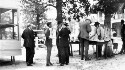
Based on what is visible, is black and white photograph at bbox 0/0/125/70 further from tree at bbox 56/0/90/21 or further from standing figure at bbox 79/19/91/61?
tree at bbox 56/0/90/21

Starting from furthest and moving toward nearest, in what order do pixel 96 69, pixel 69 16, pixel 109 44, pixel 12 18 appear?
pixel 69 16, pixel 109 44, pixel 12 18, pixel 96 69

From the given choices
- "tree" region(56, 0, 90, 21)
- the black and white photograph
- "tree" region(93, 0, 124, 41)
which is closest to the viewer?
the black and white photograph

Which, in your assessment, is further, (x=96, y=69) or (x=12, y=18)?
(x=12, y=18)

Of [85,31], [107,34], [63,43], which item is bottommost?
[63,43]

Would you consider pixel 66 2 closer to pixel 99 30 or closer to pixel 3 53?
pixel 99 30

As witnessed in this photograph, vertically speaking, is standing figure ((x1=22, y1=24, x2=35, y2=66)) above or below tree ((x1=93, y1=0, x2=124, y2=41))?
below

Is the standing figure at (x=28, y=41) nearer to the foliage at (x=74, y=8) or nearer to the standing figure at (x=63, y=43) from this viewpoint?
the standing figure at (x=63, y=43)

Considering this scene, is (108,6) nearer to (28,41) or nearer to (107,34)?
(107,34)

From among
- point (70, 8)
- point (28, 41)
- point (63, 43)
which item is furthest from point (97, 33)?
point (70, 8)

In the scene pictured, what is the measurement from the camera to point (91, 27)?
46.0ft

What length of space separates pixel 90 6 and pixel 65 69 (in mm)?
6211

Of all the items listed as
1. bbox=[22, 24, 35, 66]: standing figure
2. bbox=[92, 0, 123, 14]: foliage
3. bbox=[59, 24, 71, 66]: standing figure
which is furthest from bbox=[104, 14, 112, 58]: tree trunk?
bbox=[22, 24, 35, 66]: standing figure

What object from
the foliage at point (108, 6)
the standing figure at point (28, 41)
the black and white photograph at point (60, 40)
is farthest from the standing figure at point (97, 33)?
the standing figure at point (28, 41)

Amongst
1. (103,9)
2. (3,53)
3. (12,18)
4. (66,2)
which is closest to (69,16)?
(66,2)
